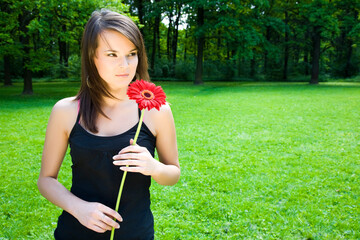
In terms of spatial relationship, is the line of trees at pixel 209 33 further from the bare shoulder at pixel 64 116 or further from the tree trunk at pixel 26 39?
the bare shoulder at pixel 64 116

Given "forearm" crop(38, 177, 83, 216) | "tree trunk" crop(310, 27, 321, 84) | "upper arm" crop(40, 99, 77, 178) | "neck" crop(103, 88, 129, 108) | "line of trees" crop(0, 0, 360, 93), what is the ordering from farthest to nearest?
"tree trunk" crop(310, 27, 321, 84) < "line of trees" crop(0, 0, 360, 93) < "neck" crop(103, 88, 129, 108) < "upper arm" crop(40, 99, 77, 178) < "forearm" crop(38, 177, 83, 216)

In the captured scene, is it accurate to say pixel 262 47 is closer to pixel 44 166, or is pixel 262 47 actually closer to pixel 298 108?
pixel 298 108

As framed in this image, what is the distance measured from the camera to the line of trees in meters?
14.2

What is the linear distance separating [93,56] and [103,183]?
1.98ft

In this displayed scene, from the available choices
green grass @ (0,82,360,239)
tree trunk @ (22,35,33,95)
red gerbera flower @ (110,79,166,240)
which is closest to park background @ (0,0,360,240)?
green grass @ (0,82,360,239)

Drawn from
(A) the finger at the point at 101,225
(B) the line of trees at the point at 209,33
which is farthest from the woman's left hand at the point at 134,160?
(B) the line of trees at the point at 209,33

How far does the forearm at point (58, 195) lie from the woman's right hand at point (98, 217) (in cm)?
7

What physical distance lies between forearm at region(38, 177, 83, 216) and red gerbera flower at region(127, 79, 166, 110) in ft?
1.71

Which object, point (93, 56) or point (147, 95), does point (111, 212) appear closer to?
point (147, 95)

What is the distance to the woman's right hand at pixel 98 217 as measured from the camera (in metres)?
1.10

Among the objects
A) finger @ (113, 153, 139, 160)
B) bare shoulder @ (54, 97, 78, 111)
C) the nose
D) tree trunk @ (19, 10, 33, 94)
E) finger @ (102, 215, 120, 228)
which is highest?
tree trunk @ (19, 10, 33, 94)

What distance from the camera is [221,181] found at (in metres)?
4.80

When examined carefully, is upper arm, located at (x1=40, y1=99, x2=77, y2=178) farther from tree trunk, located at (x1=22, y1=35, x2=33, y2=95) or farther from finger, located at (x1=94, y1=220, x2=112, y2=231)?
tree trunk, located at (x1=22, y1=35, x2=33, y2=95)

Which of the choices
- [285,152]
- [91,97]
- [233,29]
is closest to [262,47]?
[233,29]
